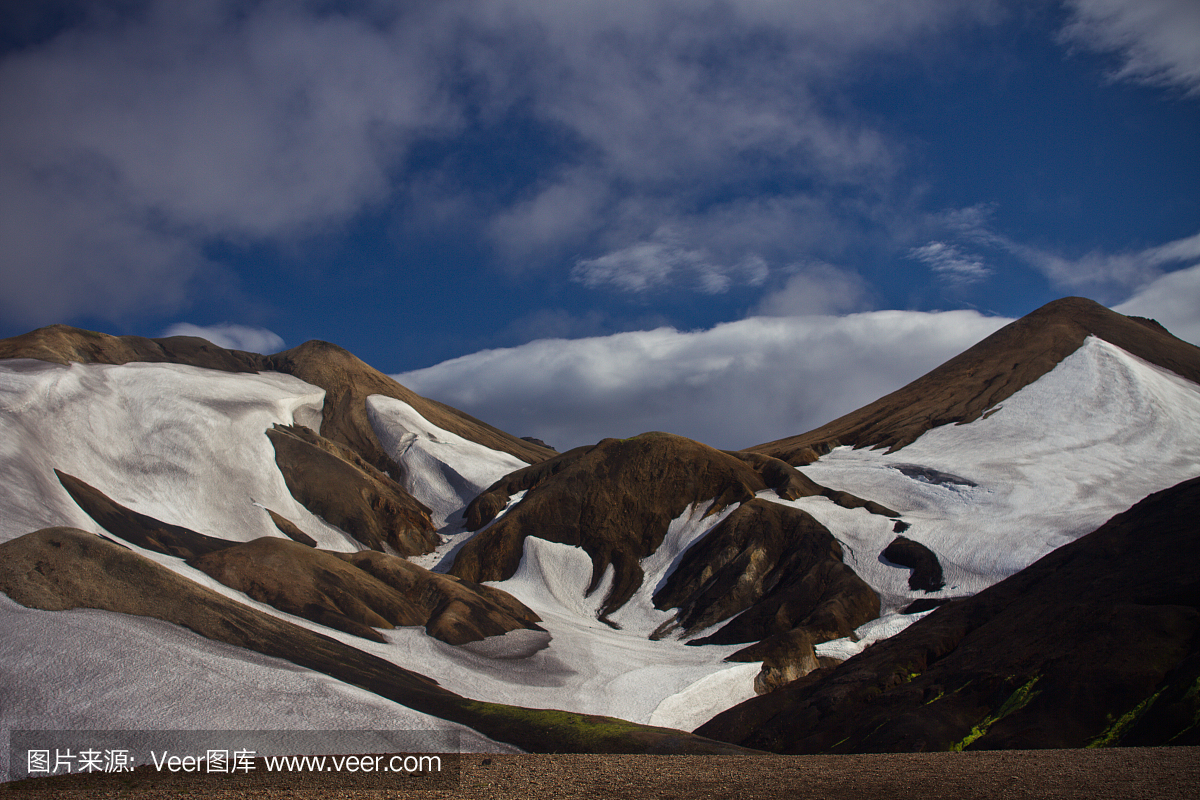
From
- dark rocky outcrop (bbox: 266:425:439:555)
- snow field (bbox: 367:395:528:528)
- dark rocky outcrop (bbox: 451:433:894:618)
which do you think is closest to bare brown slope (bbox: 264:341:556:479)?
snow field (bbox: 367:395:528:528)

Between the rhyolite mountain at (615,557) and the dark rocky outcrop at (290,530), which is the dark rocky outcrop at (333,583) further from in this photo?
the dark rocky outcrop at (290,530)

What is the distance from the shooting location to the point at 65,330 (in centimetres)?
7925

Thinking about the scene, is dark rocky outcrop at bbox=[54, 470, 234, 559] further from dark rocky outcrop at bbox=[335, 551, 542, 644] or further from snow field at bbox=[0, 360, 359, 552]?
dark rocky outcrop at bbox=[335, 551, 542, 644]

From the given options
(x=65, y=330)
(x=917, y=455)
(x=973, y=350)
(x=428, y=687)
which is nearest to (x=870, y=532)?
(x=917, y=455)

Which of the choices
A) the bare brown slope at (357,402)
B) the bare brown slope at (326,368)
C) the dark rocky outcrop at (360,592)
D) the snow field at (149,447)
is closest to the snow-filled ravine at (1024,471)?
the dark rocky outcrop at (360,592)

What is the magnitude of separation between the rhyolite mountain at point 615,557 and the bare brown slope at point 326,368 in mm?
578

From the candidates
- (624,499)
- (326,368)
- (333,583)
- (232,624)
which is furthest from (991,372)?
(232,624)

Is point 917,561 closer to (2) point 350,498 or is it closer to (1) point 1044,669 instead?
(1) point 1044,669

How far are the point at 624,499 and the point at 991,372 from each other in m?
52.5

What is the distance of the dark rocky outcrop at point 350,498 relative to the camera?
70125 millimetres

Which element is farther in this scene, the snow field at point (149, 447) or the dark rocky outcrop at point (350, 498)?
the dark rocky outcrop at point (350, 498)

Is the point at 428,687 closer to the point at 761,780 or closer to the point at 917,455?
the point at 761,780

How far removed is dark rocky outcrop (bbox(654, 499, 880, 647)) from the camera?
1881 inches

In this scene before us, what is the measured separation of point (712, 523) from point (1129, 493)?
110 feet
